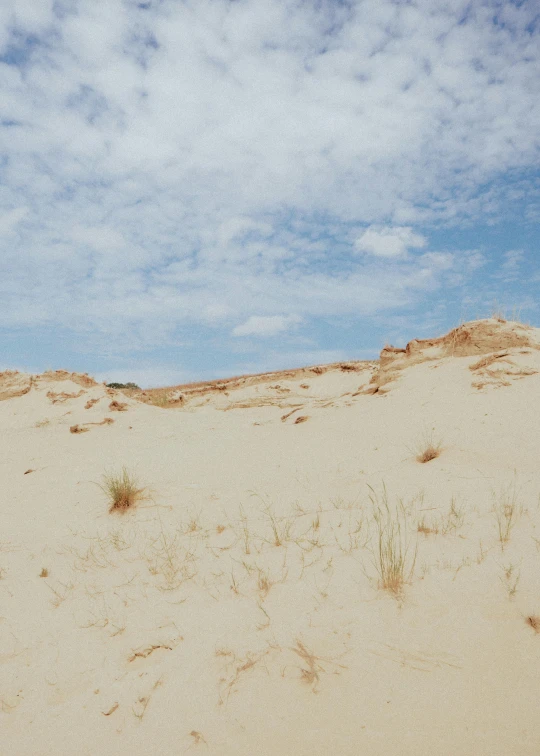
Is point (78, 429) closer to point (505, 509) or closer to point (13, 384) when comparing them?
point (13, 384)

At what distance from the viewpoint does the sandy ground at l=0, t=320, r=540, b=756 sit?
6.07 feet

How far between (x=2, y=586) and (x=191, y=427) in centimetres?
528

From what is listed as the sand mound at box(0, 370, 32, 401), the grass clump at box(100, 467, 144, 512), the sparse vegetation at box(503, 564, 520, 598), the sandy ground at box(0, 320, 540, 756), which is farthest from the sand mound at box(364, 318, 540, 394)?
the sand mound at box(0, 370, 32, 401)

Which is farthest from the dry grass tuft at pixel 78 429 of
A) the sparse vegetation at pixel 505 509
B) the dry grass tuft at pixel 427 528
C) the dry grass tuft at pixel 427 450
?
the sparse vegetation at pixel 505 509

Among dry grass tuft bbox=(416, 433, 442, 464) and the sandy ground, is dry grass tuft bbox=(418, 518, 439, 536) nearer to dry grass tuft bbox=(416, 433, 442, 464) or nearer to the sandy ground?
the sandy ground

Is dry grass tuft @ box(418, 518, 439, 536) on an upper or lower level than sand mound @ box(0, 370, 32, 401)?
lower

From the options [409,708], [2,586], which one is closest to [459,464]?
[409,708]

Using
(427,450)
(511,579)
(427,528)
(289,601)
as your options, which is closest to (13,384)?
(427,450)

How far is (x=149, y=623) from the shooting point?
2.62 metres

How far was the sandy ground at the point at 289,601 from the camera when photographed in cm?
185

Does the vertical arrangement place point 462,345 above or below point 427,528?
above

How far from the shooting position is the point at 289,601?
8.57 ft

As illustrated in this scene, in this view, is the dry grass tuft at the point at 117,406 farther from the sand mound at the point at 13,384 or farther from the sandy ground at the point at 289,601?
the sandy ground at the point at 289,601

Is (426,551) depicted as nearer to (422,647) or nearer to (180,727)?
(422,647)
